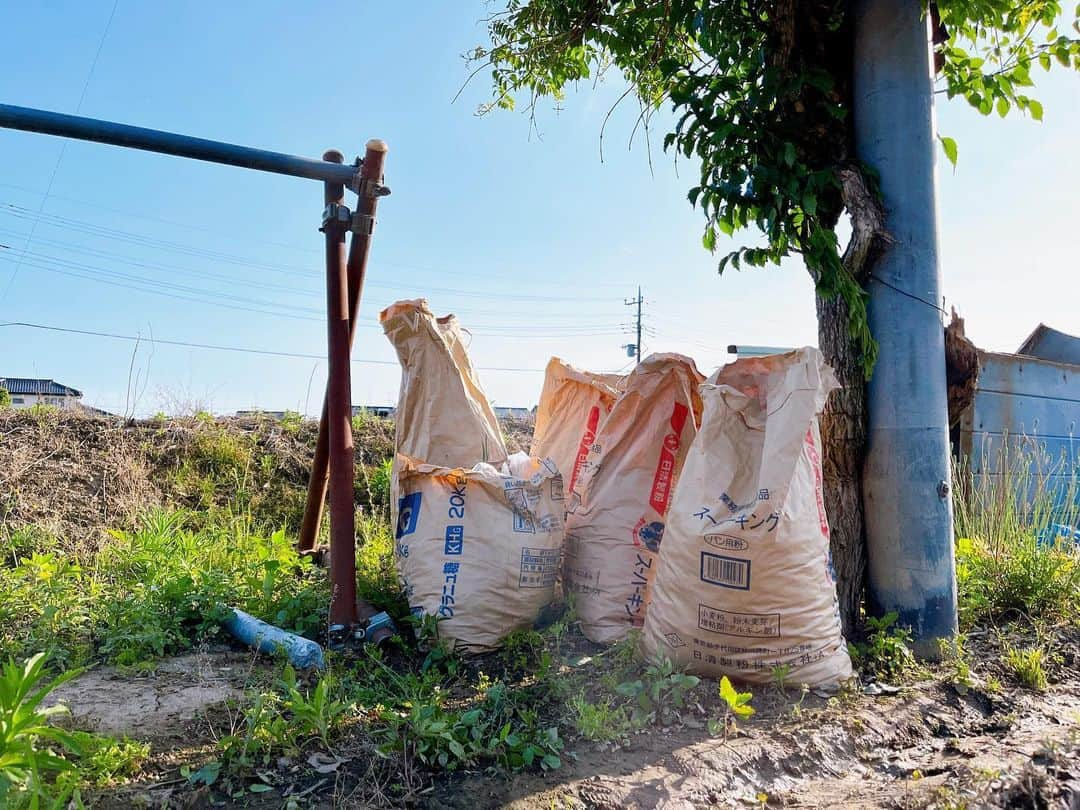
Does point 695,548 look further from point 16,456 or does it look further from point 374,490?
point 16,456

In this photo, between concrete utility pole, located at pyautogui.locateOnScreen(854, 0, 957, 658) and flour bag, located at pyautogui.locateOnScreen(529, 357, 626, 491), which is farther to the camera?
flour bag, located at pyautogui.locateOnScreen(529, 357, 626, 491)

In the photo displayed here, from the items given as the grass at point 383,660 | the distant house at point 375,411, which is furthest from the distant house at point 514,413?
the grass at point 383,660

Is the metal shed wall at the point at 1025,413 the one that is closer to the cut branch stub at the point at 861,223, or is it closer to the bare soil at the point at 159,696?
the cut branch stub at the point at 861,223

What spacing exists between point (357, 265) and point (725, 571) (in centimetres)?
181

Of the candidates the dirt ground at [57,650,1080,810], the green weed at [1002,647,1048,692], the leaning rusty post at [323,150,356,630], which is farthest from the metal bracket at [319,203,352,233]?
the green weed at [1002,647,1048,692]

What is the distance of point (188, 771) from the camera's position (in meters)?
1.47

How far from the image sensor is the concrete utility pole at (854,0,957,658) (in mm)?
2324

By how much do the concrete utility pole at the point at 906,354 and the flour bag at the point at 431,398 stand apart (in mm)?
1456

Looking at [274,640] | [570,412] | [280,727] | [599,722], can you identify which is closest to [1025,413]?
[570,412]

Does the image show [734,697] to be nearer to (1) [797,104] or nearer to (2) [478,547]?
(2) [478,547]

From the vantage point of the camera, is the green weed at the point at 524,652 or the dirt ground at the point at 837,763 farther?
the green weed at the point at 524,652

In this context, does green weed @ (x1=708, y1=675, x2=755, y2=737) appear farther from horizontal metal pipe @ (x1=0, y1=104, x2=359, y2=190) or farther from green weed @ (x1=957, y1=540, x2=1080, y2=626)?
horizontal metal pipe @ (x1=0, y1=104, x2=359, y2=190)

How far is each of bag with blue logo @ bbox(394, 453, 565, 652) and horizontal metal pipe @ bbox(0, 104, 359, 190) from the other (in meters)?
1.14

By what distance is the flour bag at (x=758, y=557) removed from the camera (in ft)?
6.28
